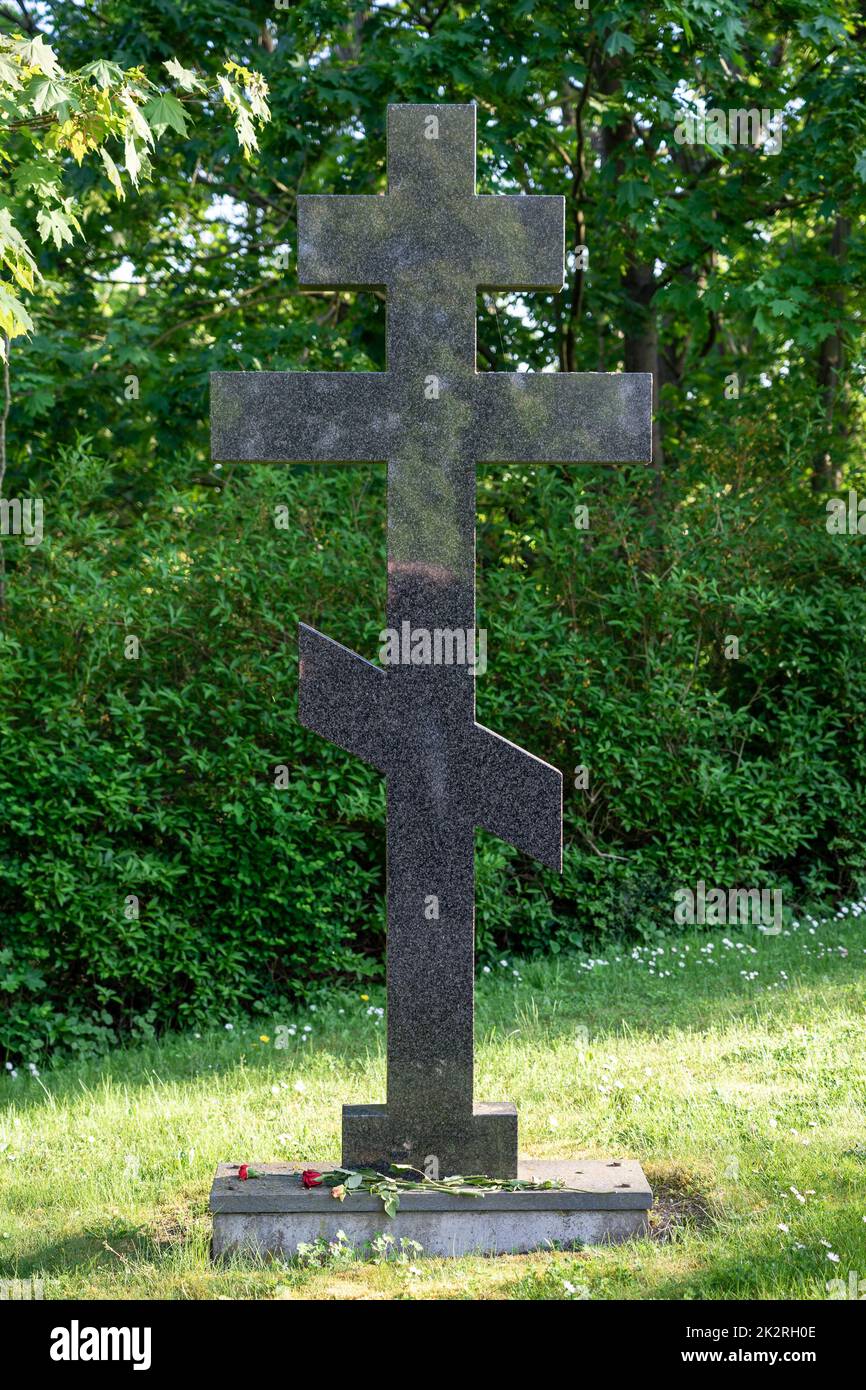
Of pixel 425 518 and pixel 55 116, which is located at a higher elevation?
pixel 55 116

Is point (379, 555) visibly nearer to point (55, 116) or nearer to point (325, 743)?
point (325, 743)

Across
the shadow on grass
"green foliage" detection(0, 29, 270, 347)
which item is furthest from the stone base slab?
"green foliage" detection(0, 29, 270, 347)

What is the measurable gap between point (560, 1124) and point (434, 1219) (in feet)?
3.72

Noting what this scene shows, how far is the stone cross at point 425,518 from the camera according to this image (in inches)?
161

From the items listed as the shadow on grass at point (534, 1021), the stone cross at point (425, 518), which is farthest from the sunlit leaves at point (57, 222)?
the shadow on grass at point (534, 1021)

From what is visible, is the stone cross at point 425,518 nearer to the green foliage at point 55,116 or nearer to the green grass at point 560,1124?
the green grass at point 560,1124

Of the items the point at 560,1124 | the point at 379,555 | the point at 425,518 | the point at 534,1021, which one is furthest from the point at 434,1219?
the point at 379,555

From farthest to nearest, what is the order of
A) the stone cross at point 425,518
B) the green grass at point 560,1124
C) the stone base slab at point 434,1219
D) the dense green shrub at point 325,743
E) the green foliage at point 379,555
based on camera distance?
the green foliage at point 379,555 < the dense green shrub at point 325,743 < the stone cross at point 425,518 < the stone base slab at point 434,1219 < the green grass at point 560,1124

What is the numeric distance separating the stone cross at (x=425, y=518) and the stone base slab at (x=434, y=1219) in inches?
6.8

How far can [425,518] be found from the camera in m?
4.11

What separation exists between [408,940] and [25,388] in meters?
5.77

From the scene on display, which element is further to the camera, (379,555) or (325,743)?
(379,555)

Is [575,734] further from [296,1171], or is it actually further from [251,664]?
[296,1171]
